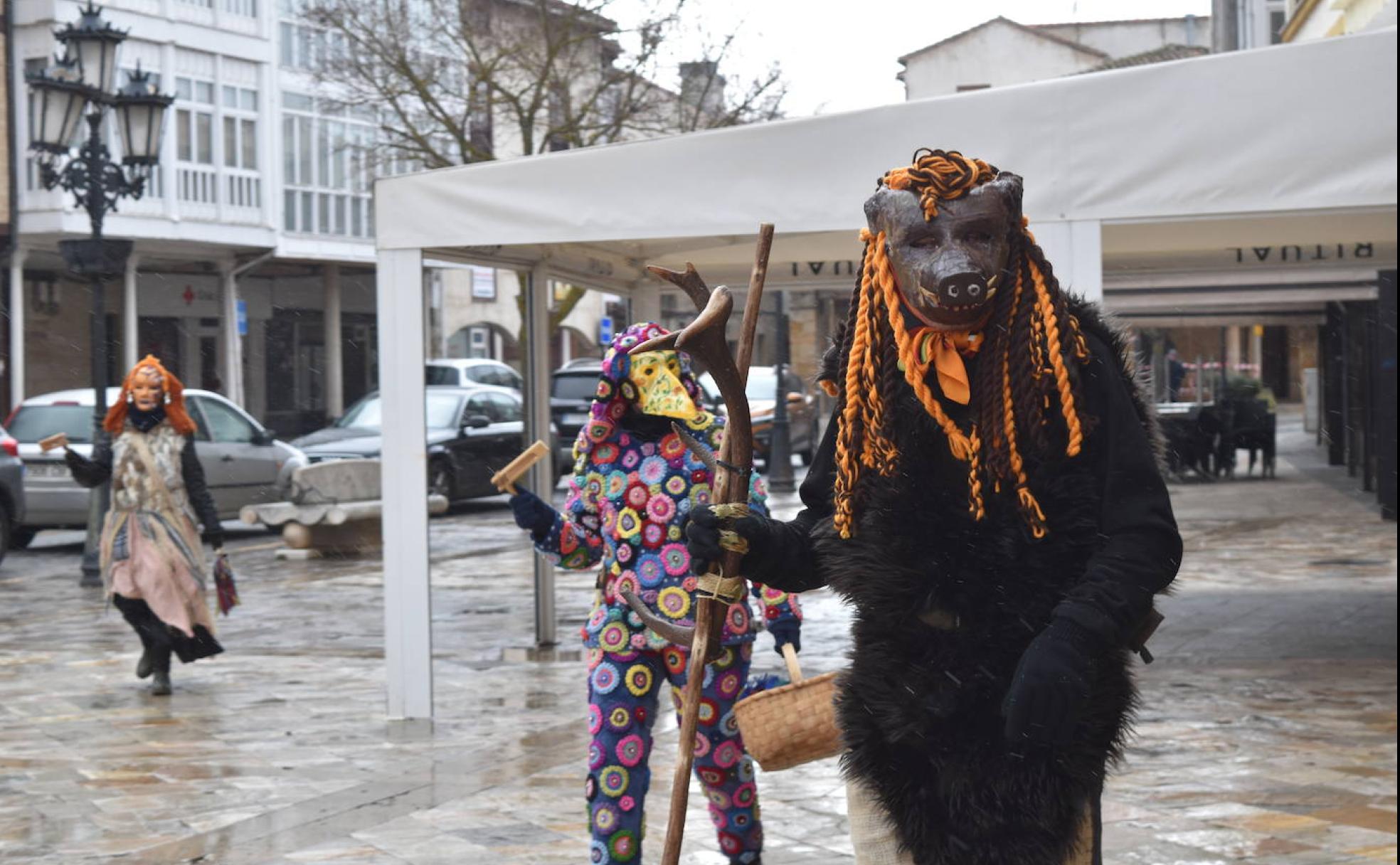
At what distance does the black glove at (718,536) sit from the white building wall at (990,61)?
168ft

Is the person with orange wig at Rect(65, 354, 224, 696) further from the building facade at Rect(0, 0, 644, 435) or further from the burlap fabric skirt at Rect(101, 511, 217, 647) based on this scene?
the building facade at Rect(0, 0, 644, 435)

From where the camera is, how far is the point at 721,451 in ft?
11.3

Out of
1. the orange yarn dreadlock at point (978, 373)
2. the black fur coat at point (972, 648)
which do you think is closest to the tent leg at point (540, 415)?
the orange yarn dreadlock at point (978, 373)

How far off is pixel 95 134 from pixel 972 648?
13531mm

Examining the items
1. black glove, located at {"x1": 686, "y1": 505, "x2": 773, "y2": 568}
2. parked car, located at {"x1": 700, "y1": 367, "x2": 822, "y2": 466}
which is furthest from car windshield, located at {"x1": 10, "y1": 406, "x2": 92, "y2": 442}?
black glove, located at {"x1": 686, "y1": 505, "x2": 773, "y2": 568}

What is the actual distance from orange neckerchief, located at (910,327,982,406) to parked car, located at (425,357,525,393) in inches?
878

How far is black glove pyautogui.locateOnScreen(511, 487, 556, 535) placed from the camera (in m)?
5.07

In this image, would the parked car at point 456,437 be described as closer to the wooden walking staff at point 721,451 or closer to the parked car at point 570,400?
the parked car at point 570,400

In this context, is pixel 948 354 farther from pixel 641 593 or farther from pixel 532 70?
pixel 532 70

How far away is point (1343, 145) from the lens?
20.2 feet

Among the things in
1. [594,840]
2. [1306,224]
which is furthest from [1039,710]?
[1306,224]

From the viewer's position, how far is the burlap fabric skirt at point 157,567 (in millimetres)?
8734

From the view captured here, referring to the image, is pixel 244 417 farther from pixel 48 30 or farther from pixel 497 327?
pixel 497 327

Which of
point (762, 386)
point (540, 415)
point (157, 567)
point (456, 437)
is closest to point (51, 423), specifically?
point (456, 437)
